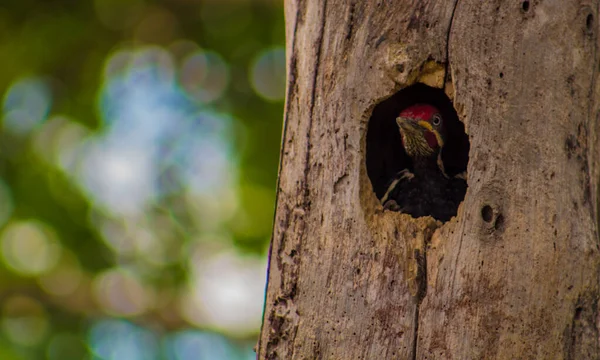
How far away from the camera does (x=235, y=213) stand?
6.27 meters

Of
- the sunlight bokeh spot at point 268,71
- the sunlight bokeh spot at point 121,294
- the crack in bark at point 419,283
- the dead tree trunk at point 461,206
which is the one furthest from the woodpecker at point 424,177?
the sunlight bokeh spot at point 121,294

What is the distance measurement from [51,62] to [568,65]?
15.7ft

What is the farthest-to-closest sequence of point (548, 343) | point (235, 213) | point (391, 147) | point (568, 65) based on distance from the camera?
point (235, 213)
point (391, 147)
point (568, 65)
point (548, 343)

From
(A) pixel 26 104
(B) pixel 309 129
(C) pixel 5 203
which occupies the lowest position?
(C) pixel 5 203

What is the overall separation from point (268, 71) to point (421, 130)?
309 cm

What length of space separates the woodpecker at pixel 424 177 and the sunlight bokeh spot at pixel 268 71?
2623 mm

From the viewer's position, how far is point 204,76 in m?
6.64

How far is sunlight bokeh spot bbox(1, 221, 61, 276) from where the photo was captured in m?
6.47

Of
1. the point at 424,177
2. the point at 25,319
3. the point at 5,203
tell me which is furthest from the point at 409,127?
the point at 25,319

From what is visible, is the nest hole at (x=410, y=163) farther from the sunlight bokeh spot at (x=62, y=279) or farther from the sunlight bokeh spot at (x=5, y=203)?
the sunlight bokeh spot at (x=5, y=203)

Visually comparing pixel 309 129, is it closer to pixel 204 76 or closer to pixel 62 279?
pixel 204 76

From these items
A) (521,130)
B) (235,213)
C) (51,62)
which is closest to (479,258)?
(521,130)

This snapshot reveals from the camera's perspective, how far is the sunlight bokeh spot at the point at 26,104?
657 centimetres

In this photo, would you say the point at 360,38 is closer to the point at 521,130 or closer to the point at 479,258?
the point at 521,130
